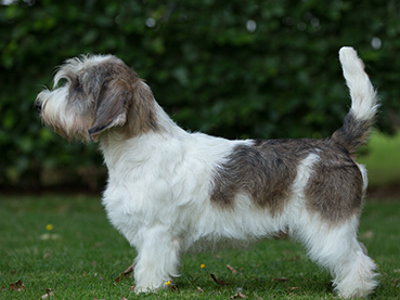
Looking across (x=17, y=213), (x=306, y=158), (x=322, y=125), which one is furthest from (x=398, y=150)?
(x=306, y=158)

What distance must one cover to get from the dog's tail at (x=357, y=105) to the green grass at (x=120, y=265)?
127 centimetres

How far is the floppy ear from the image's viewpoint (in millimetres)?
3910

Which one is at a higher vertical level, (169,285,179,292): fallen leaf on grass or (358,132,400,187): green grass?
(169,285,179,292): fallen leaf on grass

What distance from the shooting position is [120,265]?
17.6 ft

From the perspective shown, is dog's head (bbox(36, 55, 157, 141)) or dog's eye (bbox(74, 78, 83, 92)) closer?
dog's head (bbox(36, 55, 157, 141))

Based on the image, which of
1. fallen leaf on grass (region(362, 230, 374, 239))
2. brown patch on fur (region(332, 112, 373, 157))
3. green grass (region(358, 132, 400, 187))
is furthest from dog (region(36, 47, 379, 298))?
green grass (region(358, 132, 400, 187))

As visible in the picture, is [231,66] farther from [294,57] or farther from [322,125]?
[322,125]

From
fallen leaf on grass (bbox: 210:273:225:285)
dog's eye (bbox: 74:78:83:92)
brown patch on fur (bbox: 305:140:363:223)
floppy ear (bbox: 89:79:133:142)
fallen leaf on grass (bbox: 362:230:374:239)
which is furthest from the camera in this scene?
fallen leaf on grass (bbox: 362:230:374:239)

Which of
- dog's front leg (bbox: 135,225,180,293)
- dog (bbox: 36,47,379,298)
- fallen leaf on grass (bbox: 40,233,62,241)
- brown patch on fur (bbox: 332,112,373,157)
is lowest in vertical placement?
fallen leaf on grass (bbox: 40,233,62,241)

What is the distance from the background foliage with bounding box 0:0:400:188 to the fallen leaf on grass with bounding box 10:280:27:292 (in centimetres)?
502

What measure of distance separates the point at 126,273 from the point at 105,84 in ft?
6.08

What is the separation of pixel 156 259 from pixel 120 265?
57.1 inches

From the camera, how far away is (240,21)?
8.77 meters

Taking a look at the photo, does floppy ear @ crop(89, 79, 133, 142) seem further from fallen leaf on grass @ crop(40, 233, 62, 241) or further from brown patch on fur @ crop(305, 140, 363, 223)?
fallen leaf on grass @ crop(40, 233, 62, 241)
